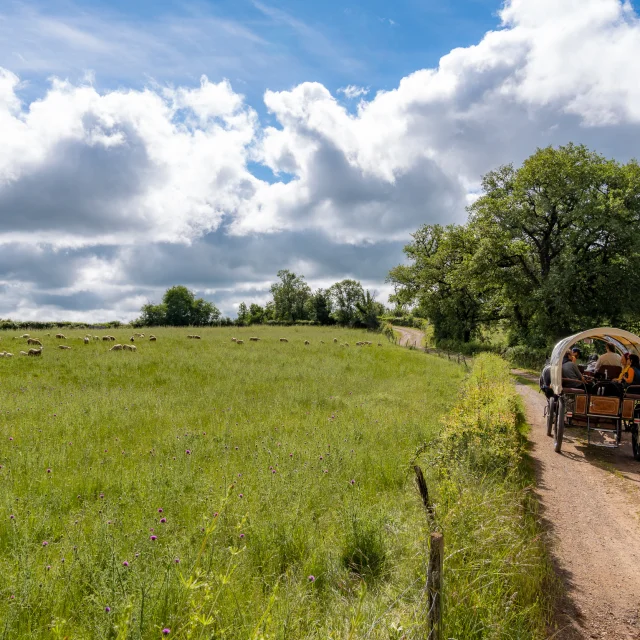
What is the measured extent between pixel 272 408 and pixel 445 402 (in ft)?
20.6

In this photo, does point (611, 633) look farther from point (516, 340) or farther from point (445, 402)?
point (516, 340)

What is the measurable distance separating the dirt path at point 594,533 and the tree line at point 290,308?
2739 inches

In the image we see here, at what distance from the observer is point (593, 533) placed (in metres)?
6.33

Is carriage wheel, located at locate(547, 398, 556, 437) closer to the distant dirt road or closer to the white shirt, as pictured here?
the distant dirt road

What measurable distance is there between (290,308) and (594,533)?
330ft

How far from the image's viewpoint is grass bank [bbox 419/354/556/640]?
3924mm

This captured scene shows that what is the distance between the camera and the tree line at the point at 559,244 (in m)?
26.5

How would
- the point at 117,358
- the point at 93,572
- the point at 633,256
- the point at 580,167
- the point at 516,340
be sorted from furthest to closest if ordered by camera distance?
the point at 516,340, the point at 580,167, the point at 633,256, the point at 117,358, the point at 93,572

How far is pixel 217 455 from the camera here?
818cm

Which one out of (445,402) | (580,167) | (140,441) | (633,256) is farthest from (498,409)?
(580,167)

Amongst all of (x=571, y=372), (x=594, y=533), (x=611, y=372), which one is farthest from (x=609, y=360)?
(x=594, y=533)

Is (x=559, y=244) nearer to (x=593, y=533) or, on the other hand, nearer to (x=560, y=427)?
(x=560, y=427)

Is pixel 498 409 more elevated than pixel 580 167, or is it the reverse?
pixel 580 167

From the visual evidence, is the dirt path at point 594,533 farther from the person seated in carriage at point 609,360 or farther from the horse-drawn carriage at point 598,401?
the person seated in carriage at point 609,360
